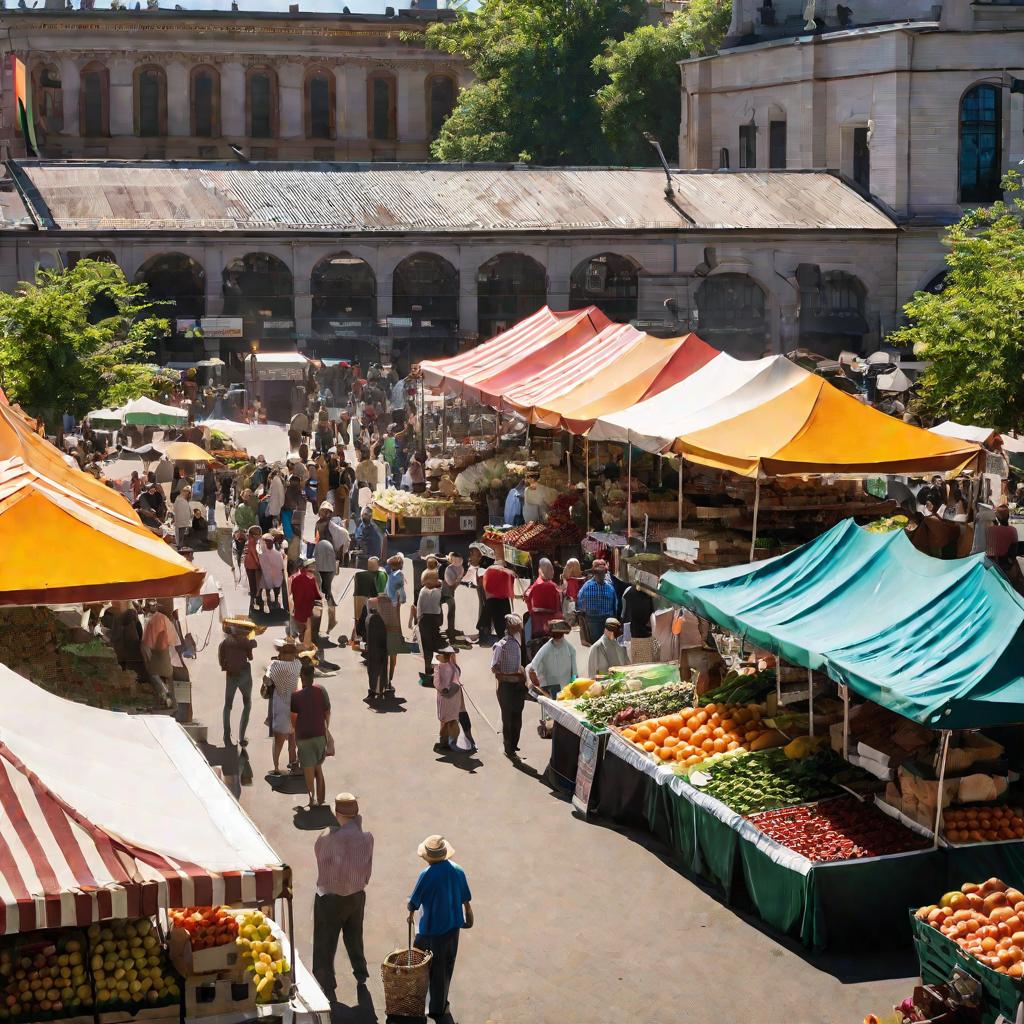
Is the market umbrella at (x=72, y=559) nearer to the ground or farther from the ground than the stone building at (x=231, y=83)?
nearer to the ground

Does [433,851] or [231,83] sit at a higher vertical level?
[231,83]

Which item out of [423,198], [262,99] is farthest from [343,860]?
[262,99]

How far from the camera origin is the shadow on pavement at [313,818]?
45.9 feet

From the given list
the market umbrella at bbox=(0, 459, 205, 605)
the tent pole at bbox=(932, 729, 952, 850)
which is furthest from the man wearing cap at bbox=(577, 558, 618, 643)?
the tent pole at bbox=(932, 729, 952, 850)

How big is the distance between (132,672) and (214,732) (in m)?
1.88

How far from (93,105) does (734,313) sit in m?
39.9

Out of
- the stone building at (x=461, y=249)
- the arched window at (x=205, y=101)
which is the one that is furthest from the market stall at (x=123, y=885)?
the arched window at (x=205, y=101)

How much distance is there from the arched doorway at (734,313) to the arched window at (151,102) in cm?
3730

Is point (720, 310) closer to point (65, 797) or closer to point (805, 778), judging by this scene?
point (805, 778)

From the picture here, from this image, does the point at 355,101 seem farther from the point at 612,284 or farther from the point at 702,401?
the point at 702,401

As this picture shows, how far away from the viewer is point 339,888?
10.9 metres

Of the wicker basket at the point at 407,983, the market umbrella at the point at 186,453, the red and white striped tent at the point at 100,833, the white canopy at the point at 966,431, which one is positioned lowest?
the wicker basket at the point at 407,983

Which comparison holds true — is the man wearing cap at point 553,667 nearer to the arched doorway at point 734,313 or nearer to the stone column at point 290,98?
the arched doorway at point 734,313

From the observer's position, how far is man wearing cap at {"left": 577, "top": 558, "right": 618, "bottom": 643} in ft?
64.6
